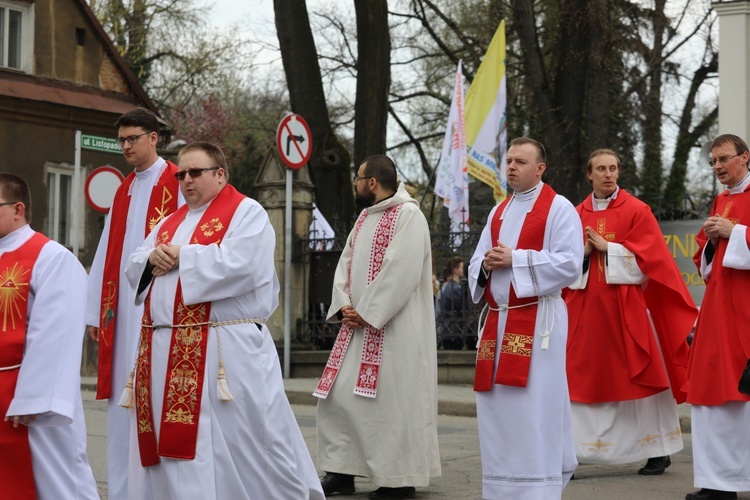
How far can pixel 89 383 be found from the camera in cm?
1670

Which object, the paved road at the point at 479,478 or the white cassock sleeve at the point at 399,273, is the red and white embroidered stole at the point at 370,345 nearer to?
the white cassock sleeve at the point at 399,273

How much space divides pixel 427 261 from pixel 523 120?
19903 mm

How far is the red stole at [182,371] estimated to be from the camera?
6.12m

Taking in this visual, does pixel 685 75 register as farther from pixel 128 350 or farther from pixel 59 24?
pixel 128 350

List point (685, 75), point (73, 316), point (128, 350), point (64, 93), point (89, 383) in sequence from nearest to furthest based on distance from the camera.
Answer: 1. point (73, 316)
2. point (128, 350)
3. point (89, 383)
4. point (64, 93)
5. point (685, 75)

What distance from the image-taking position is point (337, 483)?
8344mm

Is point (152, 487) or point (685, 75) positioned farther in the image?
point (685, 75)

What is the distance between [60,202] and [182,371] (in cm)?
1871

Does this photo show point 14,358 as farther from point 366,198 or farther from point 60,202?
point 60,202

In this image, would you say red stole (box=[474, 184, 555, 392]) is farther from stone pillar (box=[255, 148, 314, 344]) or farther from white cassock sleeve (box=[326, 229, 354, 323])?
stone pillar (box=[255, 148, 314, 344])

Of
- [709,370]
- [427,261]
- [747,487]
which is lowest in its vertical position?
[747,487]

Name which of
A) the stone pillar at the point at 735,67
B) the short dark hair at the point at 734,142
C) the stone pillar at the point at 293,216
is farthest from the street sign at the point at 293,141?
the short dark hair at the point at 734,142

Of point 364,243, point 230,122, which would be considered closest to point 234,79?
point 230,122

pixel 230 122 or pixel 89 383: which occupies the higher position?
pixel 230 122
